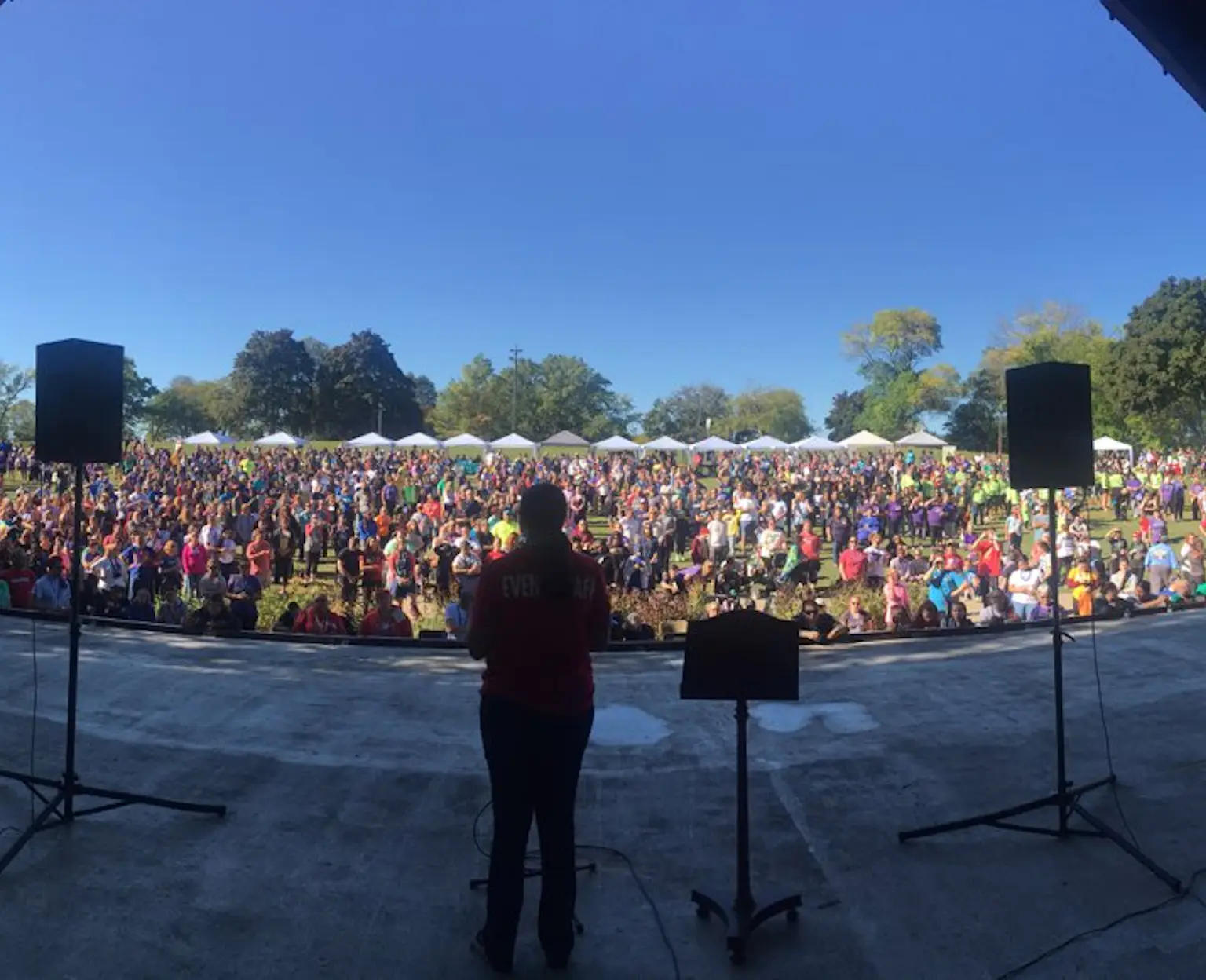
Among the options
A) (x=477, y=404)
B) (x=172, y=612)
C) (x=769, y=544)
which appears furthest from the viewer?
(x=477, y=404)

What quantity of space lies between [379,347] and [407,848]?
71471 millimetres

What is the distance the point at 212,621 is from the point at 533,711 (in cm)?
599

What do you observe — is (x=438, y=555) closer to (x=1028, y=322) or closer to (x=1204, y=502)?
(x=1204, y=502)

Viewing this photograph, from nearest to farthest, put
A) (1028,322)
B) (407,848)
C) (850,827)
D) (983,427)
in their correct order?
(407,848), (850,827), (1028,322), (983,427)

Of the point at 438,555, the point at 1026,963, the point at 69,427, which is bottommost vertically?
the point at 1026,963

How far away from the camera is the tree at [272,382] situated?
68375 mm

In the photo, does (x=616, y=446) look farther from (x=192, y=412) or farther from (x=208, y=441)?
(x=192, y=412)

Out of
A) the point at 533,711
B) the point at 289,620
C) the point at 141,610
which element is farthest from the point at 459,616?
the point at 533,711

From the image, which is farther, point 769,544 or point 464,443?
point 464,443

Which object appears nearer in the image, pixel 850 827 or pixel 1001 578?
pixel 850 827

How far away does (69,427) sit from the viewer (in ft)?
12.5

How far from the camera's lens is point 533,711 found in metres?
2.61

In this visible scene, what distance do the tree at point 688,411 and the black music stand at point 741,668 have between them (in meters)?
93.2

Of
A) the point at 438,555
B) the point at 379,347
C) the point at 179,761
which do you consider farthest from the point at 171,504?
the point at 379,347
